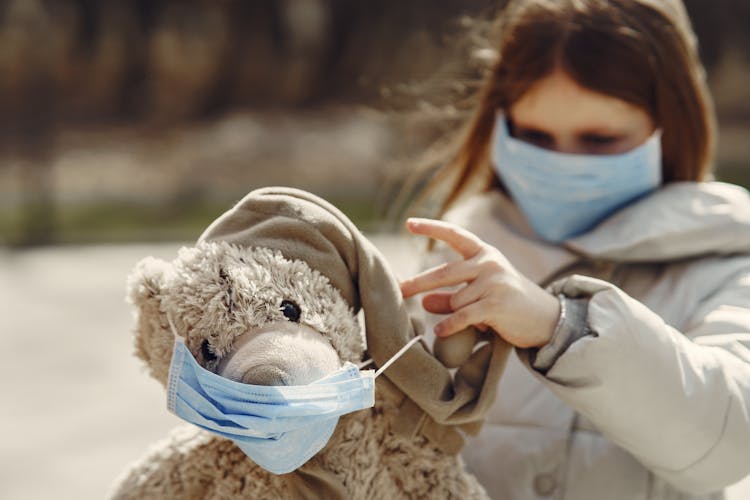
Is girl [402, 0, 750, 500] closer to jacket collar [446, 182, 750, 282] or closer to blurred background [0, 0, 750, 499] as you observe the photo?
jacket collar [446, 182, 750, 282]

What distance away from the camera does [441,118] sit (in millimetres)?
2336

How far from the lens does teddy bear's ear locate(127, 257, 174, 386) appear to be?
123cm

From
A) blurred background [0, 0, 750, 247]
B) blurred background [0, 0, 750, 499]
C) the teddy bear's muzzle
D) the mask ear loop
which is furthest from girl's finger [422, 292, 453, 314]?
blurred background [0, 0, 750, 247]

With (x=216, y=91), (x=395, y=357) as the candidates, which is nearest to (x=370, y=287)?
(x=395, y=357)

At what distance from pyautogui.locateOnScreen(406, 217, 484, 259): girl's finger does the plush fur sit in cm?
19

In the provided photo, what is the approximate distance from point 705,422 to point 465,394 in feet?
1.15

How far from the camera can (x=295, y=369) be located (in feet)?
3.67

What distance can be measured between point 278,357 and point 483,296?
0.34 metres

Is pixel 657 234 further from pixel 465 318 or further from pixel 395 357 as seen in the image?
pixel 395 357

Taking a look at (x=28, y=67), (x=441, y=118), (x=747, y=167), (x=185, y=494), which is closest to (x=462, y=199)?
(x=441, y=118)

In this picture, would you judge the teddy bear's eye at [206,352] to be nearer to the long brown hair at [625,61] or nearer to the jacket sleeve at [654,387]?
the jacket sleeve at [654,387]

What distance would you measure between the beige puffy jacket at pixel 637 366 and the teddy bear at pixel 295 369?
0.16 m

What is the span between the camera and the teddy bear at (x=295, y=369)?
44.6 inches

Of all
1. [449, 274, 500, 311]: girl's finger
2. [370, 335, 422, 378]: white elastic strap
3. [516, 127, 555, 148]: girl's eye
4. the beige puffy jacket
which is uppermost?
[449, 274, 500, 311]: girl's finger
